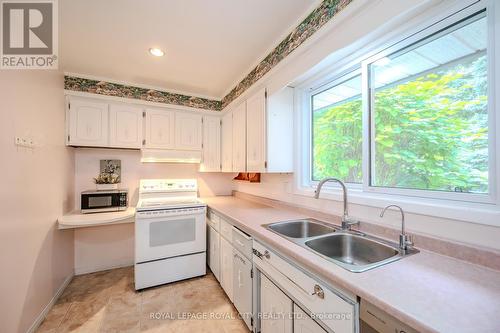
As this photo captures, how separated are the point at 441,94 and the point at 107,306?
3.07 metres

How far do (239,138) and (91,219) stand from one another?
1808mm

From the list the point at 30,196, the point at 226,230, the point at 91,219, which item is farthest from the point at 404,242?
the point at 91,219

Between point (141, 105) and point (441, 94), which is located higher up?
point (141, 105)

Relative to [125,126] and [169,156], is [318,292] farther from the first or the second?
[125,126]

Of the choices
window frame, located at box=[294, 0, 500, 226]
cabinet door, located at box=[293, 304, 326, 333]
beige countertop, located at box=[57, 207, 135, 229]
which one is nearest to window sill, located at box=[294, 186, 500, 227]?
window frame, located at box=[294, 0, 500, 226]

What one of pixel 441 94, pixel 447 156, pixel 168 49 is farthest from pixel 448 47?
pixel 168 49

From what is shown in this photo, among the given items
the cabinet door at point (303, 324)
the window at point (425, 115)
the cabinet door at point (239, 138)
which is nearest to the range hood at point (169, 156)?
the cabinet door at point (239, 138)

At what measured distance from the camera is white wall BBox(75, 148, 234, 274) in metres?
2.59

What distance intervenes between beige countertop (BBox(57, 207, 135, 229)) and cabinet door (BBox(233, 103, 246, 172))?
4.41 ft

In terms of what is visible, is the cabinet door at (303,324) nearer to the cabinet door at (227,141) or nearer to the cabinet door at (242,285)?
the cabinet door at (242,285)

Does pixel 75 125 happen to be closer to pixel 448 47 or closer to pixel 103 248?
pixel 103 248

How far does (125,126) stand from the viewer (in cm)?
258

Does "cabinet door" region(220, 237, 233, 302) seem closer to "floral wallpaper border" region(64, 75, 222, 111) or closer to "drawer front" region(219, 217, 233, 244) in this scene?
"drawer front" region(219, 217, 233, 244)

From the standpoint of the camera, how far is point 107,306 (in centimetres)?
195
